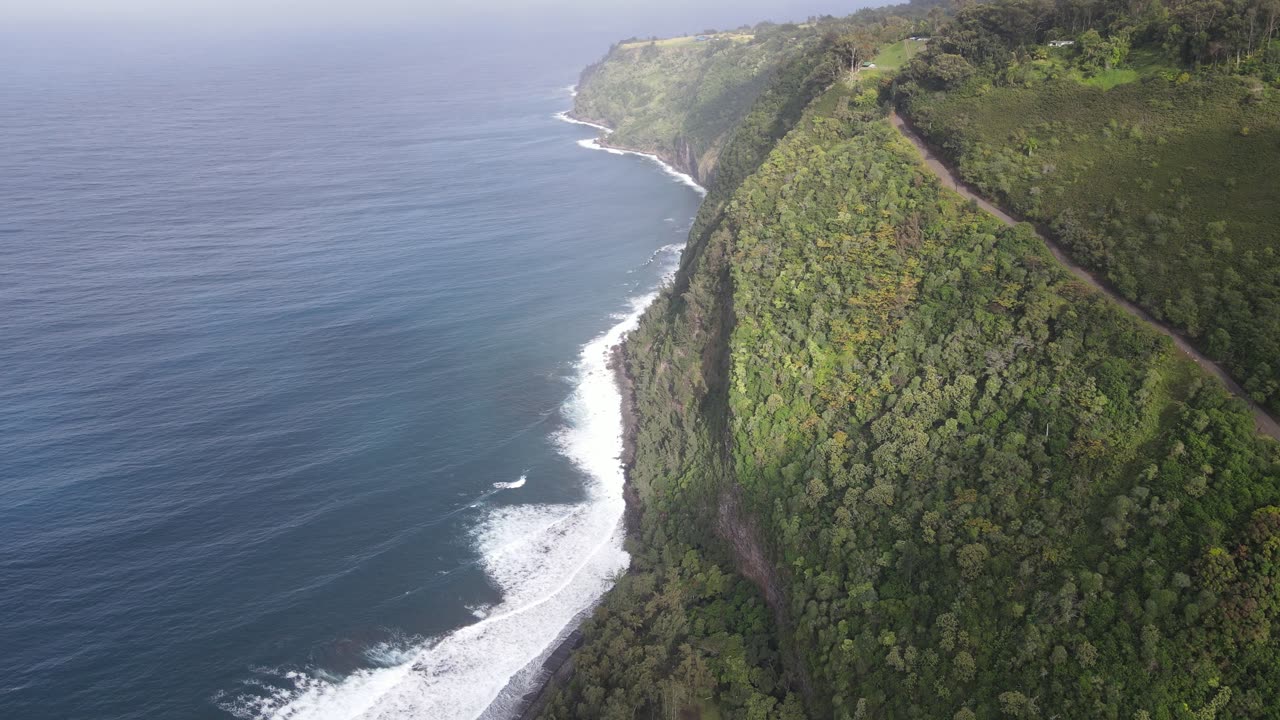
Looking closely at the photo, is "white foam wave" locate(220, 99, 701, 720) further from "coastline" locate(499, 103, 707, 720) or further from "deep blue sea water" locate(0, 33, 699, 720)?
"coastline" locate(499, 103, 707, 720)

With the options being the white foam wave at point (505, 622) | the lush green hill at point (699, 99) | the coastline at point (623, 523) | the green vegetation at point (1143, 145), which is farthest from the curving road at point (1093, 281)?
the lush green hill at point (699, 99)

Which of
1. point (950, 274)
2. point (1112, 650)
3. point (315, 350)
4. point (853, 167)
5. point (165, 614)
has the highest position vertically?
point (853, 167)

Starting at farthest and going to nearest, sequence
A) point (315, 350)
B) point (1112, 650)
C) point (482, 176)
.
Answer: point (482, 176) < point (315, 350) < point (1112, 650)

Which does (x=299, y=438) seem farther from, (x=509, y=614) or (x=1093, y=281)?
(x=1093, y=281)

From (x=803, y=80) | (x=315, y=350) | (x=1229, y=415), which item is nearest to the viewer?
(x=1229, y=415)

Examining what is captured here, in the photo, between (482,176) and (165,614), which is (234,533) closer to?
(165,614)

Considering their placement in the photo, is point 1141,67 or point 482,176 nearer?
point 1141,67

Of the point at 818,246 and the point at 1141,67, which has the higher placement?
the point at 1141,67

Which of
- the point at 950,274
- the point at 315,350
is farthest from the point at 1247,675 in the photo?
→ the point at 315,350
